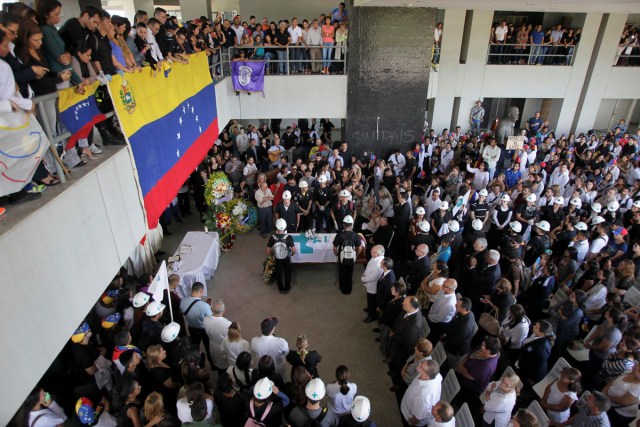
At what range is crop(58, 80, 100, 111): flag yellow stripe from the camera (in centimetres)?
396

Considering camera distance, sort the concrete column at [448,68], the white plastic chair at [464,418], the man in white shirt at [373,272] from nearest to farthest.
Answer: the white plastic chair at [464,418] → the man in white shirt at [373,272] → the concrete column at [448,68]

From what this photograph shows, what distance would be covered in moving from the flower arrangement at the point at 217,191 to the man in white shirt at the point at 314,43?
16.8ft

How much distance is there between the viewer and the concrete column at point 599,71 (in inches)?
635

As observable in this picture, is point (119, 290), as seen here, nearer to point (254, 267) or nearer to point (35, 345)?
point (35, 345)

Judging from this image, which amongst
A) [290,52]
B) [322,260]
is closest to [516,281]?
[322,260]

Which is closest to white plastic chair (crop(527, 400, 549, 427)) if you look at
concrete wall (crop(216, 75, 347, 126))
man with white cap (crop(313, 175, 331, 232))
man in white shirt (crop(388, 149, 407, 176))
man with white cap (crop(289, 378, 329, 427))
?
man with white cap (crop(289, 378, 329, 427))

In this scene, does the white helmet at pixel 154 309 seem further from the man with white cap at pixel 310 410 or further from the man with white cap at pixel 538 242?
the man with white cap at pixel 538 242

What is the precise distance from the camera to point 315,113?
1315cm

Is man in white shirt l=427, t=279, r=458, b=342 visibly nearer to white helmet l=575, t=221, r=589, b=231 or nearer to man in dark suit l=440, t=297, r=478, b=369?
man in dark suit l=440, t=297, r=478, b=369

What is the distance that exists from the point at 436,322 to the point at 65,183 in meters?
5.35

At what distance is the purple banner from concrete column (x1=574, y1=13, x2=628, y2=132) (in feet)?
46.9

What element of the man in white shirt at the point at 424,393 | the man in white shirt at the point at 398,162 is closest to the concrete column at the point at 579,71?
the man in white shirt at the point at 398,162

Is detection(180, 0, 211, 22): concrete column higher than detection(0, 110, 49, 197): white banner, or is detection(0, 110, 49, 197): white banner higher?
detection(180, 0, 211, 22): concrete column

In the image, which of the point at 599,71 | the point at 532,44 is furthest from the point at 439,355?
the point at 599,71
